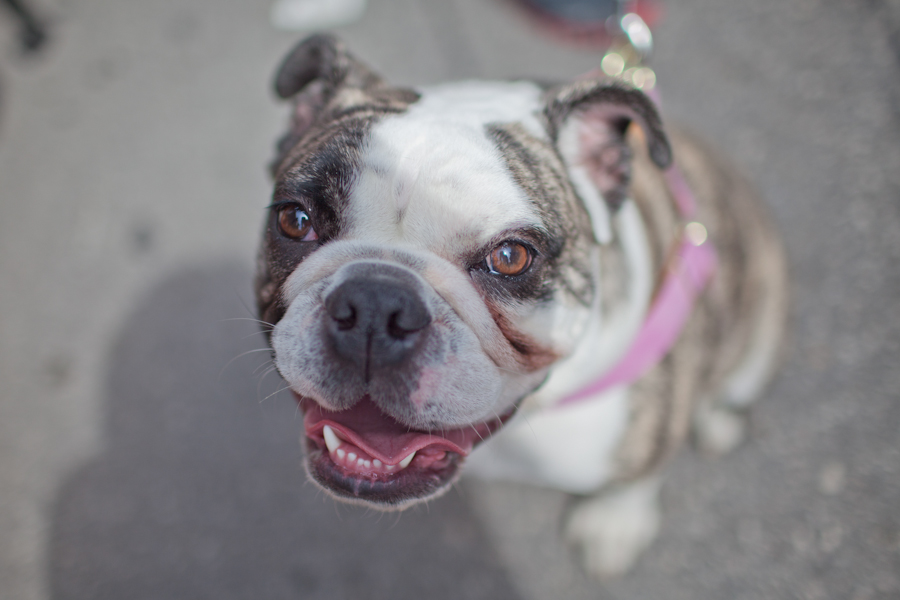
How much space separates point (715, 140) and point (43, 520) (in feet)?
14.7

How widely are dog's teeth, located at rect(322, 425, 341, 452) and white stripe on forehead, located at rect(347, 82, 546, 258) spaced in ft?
1.84

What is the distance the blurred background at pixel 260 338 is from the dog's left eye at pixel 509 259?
101 cm

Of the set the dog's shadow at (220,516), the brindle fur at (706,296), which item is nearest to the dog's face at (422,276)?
the brindle fur at (706,296)

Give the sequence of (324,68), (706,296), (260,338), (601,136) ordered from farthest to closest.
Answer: (260,338), (706,296), (324,68), (601,136)

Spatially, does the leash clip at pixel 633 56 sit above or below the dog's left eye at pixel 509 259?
above

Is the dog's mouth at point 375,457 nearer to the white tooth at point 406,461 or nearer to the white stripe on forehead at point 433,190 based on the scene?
the white tooth at point 406,461

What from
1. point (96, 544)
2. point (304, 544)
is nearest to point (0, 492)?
point (96, 544)

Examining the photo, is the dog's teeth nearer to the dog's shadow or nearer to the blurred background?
the blurred background

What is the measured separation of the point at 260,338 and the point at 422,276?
177 centimetres

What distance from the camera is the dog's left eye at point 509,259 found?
4.90ft

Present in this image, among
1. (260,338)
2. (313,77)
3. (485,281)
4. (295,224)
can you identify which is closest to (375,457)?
(485,281)

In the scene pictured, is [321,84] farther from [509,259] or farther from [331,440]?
[331,440]

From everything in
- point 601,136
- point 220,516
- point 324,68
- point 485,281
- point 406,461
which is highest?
point 324,68

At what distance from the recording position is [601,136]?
1.81 meters
